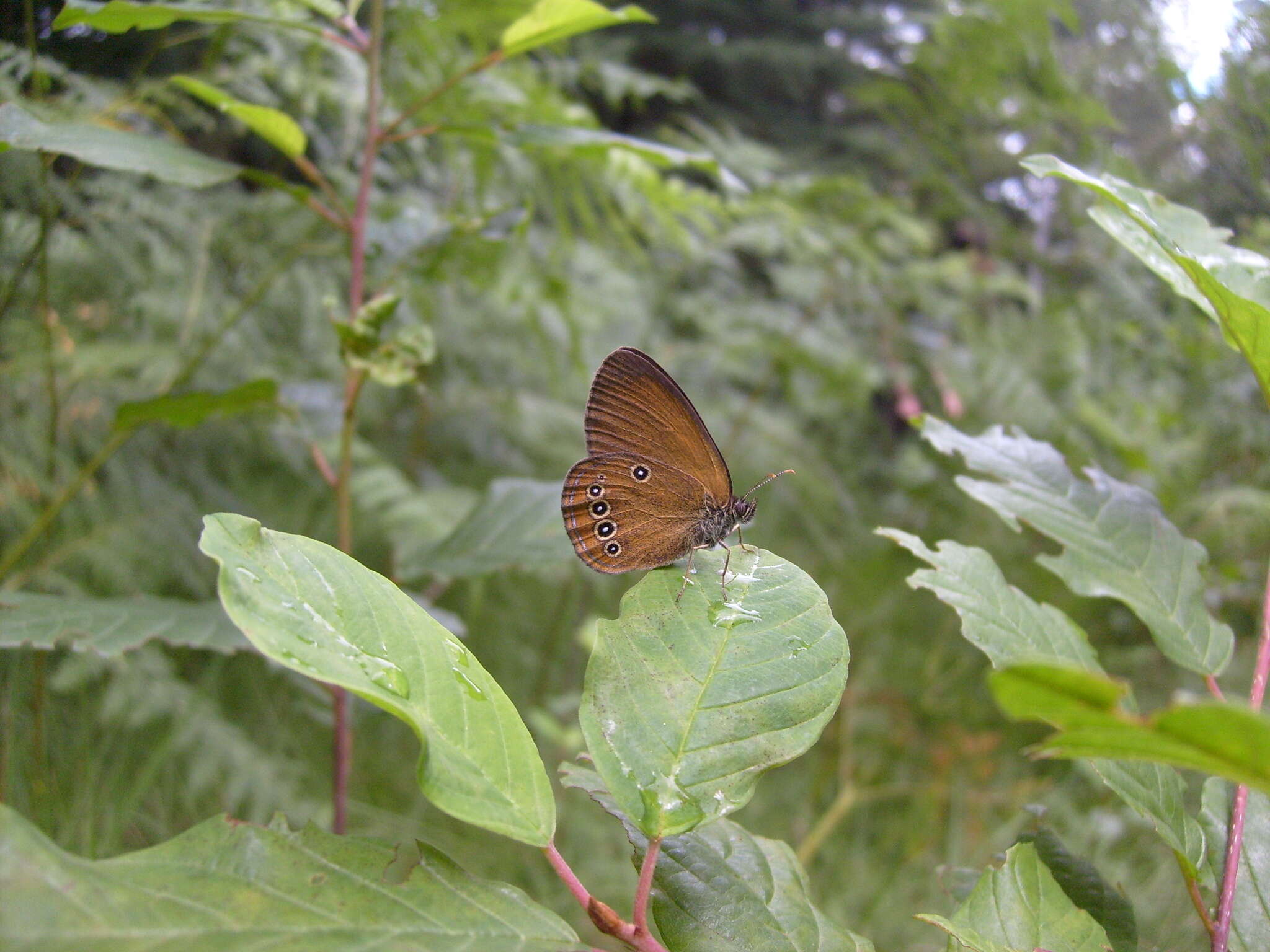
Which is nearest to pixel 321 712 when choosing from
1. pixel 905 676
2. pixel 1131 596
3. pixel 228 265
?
pixel 1131 596

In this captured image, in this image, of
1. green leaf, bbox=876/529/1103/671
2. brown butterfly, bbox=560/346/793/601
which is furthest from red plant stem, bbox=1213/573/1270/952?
brown butterfly, bbox=560/346/793/601

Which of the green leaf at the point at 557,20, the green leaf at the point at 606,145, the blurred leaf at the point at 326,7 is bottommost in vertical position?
the green leaf at the point at 606,145

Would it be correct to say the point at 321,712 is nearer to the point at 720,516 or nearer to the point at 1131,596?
the point at 720,516

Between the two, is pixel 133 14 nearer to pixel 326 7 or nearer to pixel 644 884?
pixel 326 7

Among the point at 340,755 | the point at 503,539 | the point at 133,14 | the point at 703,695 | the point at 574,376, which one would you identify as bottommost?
the point at 574,376

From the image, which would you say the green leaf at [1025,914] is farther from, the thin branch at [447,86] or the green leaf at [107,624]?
the thin branch at [447,86]

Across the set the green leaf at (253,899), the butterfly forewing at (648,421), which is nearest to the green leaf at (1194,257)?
the butterfly forewing at (648,421)

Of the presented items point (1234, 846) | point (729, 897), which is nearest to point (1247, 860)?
point (1234, 846)
